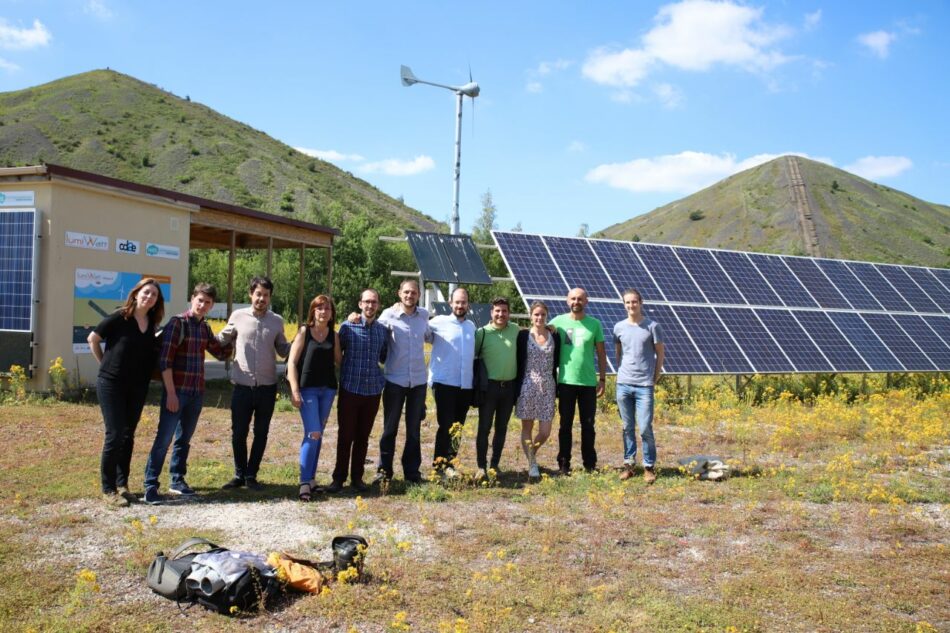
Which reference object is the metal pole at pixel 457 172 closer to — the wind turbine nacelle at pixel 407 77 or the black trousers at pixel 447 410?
the wind turbine nacelle at pixel 407 77

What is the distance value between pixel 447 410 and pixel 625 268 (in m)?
8.81

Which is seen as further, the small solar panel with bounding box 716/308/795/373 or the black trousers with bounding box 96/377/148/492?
the small solar panel with bounding box 716/308/795/373

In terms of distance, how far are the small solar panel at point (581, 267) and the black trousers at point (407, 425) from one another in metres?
7.23

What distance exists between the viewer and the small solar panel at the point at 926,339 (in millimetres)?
15688

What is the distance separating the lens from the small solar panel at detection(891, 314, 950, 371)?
1569 centimetres

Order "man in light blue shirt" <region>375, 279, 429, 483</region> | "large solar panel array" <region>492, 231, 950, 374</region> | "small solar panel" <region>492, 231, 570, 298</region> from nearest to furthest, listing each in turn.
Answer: "man in light blue shirt" <region>375, 279, 429, 483</region>
"small solar panel" <region>492, 231, 570, 298</region>
"large solar panel array" <region>492, 231, 950, 374</region>

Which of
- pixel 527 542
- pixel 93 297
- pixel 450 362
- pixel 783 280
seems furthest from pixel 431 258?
pixel 527 542

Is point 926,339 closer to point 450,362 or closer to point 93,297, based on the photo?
point 450,362

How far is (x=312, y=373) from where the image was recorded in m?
6.64

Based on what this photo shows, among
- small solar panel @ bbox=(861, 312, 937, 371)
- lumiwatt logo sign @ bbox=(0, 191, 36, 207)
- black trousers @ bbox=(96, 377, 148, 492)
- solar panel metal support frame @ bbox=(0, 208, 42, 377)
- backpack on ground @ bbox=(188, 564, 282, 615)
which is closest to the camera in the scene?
backpack on ground @ bbox=(188, 564, 282, 615)

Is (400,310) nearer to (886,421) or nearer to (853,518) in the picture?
(853,518)

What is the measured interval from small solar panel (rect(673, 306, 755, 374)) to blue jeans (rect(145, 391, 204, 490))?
30.0ft

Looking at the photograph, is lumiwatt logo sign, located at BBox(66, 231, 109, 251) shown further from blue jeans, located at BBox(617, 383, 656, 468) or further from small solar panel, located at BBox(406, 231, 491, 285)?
blue jeans, located at BBox(617, 383, 656, 468)

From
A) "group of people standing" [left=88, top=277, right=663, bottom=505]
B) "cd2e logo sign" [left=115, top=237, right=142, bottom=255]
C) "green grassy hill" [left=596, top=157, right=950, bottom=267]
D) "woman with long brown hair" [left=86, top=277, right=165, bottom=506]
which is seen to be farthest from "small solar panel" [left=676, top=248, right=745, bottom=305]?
"green grassy hill" [left=596, top=157, right=950, bottom=267]
